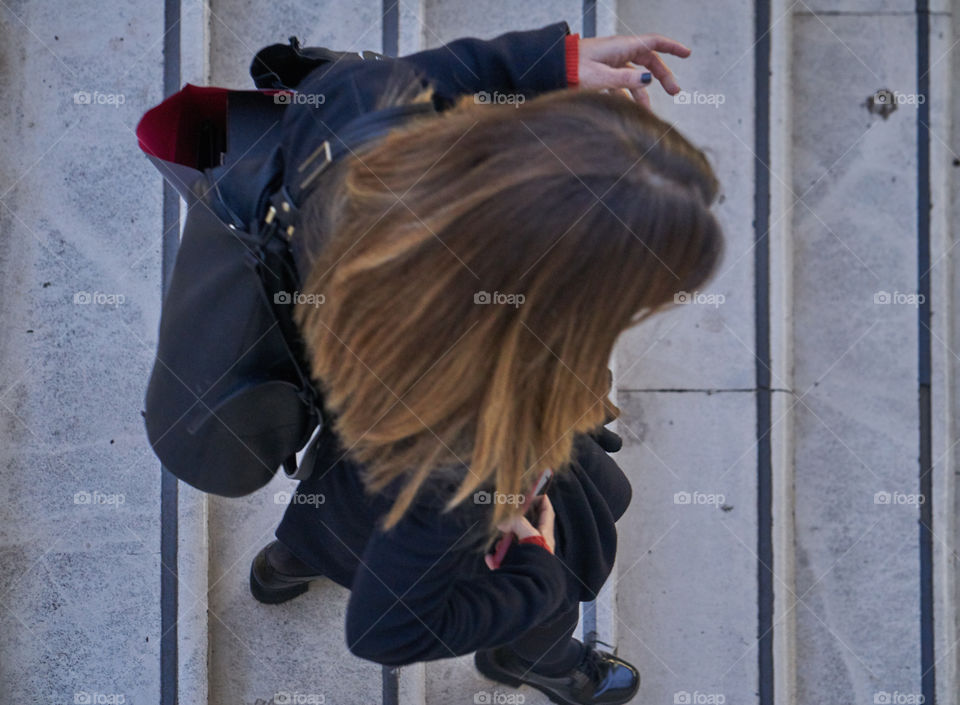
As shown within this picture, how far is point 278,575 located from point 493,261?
4.29ft

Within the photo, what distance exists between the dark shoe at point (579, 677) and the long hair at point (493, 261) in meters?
1.10

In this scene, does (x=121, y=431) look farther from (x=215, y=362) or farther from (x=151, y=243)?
(x=215, y=362)

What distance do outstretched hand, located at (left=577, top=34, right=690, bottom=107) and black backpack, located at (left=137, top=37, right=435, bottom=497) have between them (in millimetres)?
384

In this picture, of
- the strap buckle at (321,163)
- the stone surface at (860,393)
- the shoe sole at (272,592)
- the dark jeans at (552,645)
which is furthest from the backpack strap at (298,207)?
the stone surface at (860,393)

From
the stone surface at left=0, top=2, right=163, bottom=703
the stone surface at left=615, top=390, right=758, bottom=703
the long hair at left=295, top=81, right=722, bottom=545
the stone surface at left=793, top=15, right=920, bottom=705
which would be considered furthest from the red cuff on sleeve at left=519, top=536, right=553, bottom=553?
the stone surface at left=793, top=15, right=920, bottom=705

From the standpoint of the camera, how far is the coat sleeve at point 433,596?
39.0 inches

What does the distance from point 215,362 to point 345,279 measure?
0.22 metres

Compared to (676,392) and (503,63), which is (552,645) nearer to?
(676,392)

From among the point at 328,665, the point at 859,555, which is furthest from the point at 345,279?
the point at 859,555

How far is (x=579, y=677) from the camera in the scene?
1.87 m

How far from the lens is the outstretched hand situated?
118 cm

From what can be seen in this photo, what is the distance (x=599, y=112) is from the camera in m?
0.84

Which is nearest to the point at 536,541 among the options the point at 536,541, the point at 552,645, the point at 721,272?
the point at 536,541

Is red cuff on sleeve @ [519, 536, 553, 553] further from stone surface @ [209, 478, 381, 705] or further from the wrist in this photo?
stone surface @ [209, 478, 381, 705]
